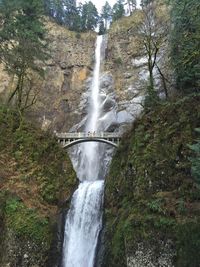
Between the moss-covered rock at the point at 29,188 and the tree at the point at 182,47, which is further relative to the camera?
the tree at the point at 182,47

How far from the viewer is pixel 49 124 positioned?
1603 inches

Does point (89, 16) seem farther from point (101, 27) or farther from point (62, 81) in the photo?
point (62, 81)

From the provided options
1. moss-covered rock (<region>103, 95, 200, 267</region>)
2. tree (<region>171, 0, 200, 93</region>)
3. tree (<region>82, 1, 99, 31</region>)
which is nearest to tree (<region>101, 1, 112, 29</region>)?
tree (<region>82, 1, 99, 31</region>)

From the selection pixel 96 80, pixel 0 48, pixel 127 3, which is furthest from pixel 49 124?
pixel 127 3

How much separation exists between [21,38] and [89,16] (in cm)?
3643

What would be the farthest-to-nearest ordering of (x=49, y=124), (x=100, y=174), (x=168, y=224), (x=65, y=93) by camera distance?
(x=65, y=93) → (x=49, y=124) → (x=100, y=174) → (x=168, y=224)

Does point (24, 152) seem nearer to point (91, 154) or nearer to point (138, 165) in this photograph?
point (138, 165)

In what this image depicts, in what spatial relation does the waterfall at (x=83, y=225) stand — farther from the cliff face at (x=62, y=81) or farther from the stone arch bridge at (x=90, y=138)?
the cliff face at (x=62, y=81)

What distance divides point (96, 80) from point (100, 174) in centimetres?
1565

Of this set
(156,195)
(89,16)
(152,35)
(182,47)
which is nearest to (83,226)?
(156,195)

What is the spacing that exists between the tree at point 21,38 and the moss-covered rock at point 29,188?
3.29 metres

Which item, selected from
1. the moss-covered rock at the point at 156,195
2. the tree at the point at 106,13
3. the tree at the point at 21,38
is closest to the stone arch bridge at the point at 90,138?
the tree at the point at 21,38

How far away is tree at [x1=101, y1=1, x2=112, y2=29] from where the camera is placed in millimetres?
67062

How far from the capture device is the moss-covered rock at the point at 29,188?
17703mm
